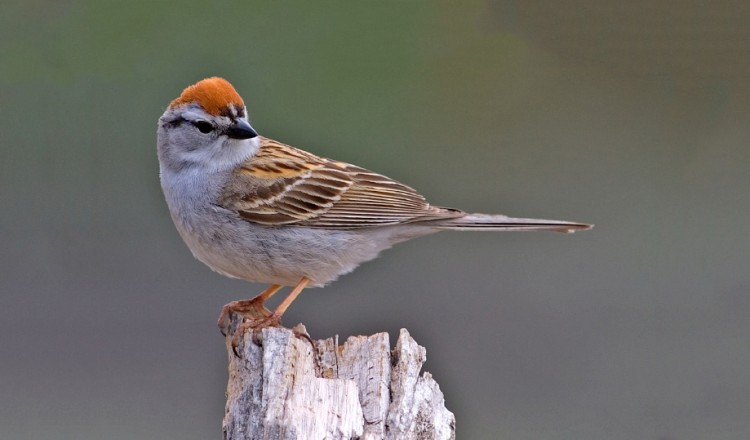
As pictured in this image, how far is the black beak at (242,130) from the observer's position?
12.0ft

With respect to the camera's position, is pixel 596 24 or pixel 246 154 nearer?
pixel 246 154

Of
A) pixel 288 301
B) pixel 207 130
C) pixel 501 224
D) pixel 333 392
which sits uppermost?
pixel 207 130

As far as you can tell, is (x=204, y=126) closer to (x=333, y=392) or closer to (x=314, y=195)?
(x=314, y=195)

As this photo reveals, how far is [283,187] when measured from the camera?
3803mm

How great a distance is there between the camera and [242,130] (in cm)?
366

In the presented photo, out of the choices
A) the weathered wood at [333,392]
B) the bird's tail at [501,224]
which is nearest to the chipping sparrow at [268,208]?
the bird's tail at [501,224]

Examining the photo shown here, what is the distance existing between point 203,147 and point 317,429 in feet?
A: 4.30

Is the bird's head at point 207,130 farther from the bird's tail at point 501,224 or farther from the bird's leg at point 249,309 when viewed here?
the bird's tail at point 501,224

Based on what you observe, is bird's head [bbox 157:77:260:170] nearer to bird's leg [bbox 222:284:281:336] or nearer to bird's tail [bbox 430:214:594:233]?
bird's leg [bbox 222:284:281:336]

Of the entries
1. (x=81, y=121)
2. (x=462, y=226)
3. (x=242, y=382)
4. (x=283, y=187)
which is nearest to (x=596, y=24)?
(x=462, y=226)

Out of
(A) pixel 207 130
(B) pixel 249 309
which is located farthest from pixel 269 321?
(A) pixel 207 130

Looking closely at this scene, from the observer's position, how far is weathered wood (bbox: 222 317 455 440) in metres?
2.81

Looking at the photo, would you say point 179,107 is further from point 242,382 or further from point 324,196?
point 242,382

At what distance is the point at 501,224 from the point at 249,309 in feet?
2.74
